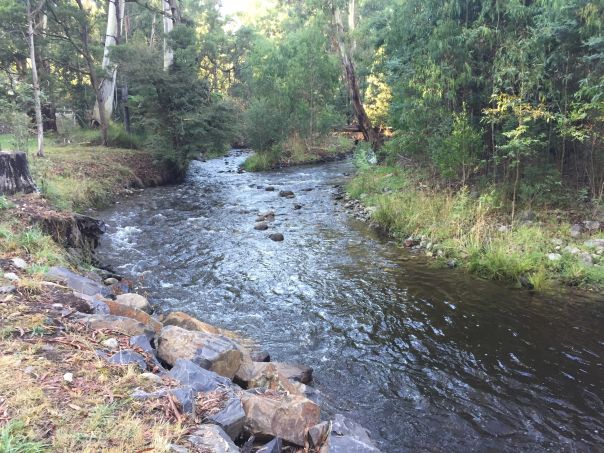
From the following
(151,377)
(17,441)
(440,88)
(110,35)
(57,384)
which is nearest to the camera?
(17,441)

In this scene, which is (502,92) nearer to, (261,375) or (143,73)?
(261,375)

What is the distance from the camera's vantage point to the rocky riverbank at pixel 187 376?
9.46 ft

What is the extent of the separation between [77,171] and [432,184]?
11498 mm

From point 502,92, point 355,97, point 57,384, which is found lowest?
point 57,384

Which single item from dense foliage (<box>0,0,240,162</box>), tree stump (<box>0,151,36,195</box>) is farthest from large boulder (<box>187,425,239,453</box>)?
dense foliage (<box>0,0,240,162</box>)

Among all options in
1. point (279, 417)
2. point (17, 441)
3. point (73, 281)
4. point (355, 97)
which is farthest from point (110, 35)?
point (17, 441)

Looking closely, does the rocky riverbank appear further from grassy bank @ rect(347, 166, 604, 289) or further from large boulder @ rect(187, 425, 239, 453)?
grassy bank @ rect(347, 166, 604, 289)

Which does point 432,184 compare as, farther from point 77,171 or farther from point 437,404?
point 77,171

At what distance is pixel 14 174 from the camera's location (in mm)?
7641

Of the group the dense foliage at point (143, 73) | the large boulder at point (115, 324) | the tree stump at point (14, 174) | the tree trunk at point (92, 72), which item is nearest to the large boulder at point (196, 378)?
the large boulder at point (115, 324)

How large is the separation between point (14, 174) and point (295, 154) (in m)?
18.7

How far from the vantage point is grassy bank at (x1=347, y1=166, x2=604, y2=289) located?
717 centimetres

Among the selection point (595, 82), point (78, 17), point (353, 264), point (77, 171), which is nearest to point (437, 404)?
point (353, 264)

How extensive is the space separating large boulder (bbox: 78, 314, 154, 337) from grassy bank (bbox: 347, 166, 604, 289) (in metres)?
5.79
